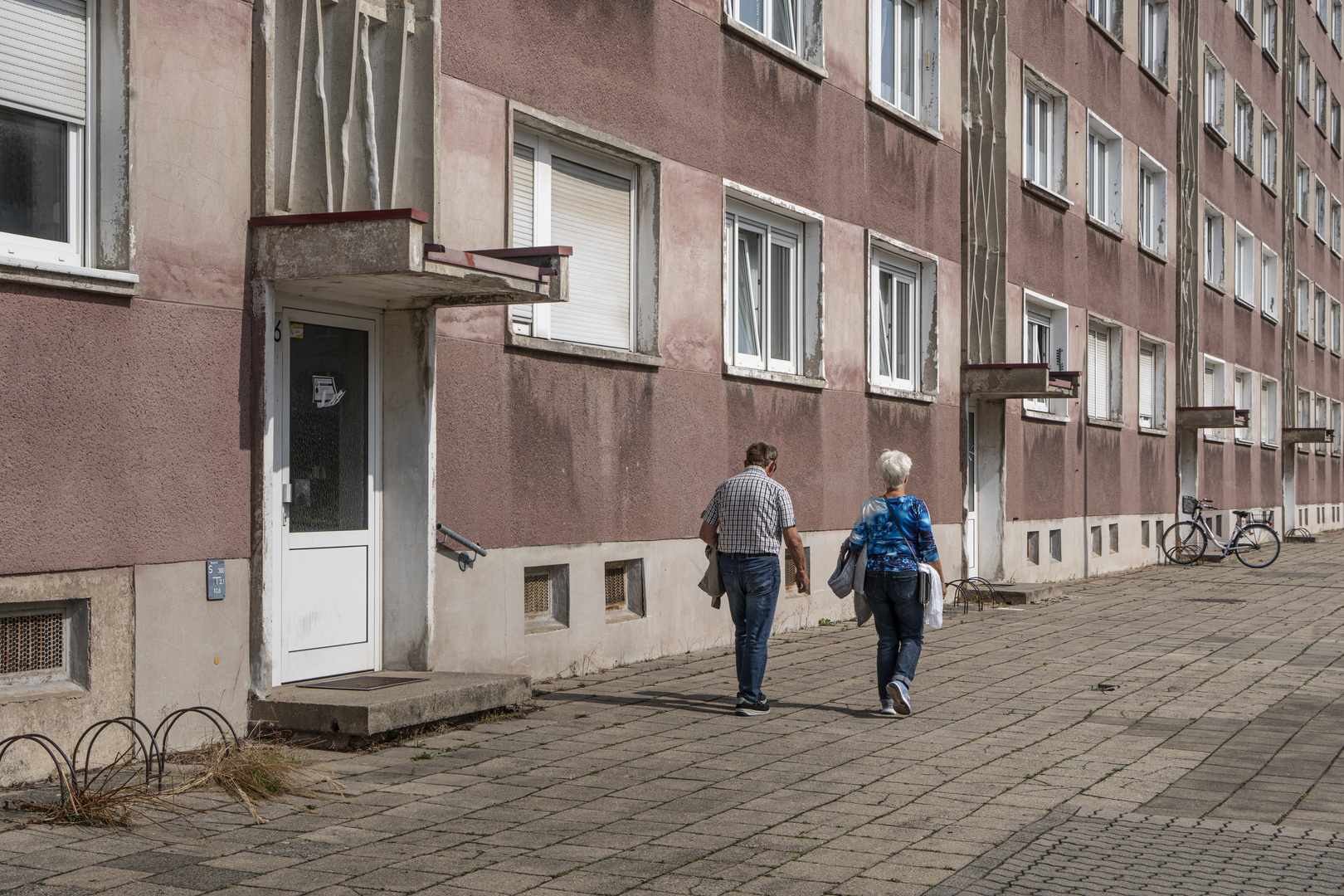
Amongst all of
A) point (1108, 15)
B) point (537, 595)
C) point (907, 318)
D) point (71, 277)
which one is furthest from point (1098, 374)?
point (71, 277)

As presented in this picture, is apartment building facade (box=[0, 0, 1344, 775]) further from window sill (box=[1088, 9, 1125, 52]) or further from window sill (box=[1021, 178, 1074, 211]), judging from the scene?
window sill (box=[1088, 9, 1125, 52])

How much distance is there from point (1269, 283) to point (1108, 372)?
14393 mm

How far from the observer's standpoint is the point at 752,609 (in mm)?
9125

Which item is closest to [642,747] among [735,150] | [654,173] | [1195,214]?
[654,173]

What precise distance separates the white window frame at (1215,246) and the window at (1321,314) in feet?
41.4

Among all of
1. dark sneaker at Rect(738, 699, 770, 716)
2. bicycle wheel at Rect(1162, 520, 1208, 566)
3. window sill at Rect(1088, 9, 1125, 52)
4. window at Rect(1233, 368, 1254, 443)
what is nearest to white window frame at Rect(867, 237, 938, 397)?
dark sneaker at Rect(738, 699, 770, 716)

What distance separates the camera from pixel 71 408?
22.8ft

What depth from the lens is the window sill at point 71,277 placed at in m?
6.67

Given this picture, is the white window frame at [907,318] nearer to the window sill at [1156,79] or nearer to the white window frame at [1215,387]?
the window sill at [1156,79]

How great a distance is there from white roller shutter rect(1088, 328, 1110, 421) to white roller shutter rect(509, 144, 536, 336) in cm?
1399

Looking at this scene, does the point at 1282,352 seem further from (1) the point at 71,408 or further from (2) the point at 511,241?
(1) the point at 71,408

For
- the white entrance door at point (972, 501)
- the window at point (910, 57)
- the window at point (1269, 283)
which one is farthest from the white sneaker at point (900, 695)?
the window at point (1269, 283)

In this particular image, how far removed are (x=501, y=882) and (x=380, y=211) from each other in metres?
3.88

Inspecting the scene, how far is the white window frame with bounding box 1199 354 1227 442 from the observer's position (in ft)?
97.6
